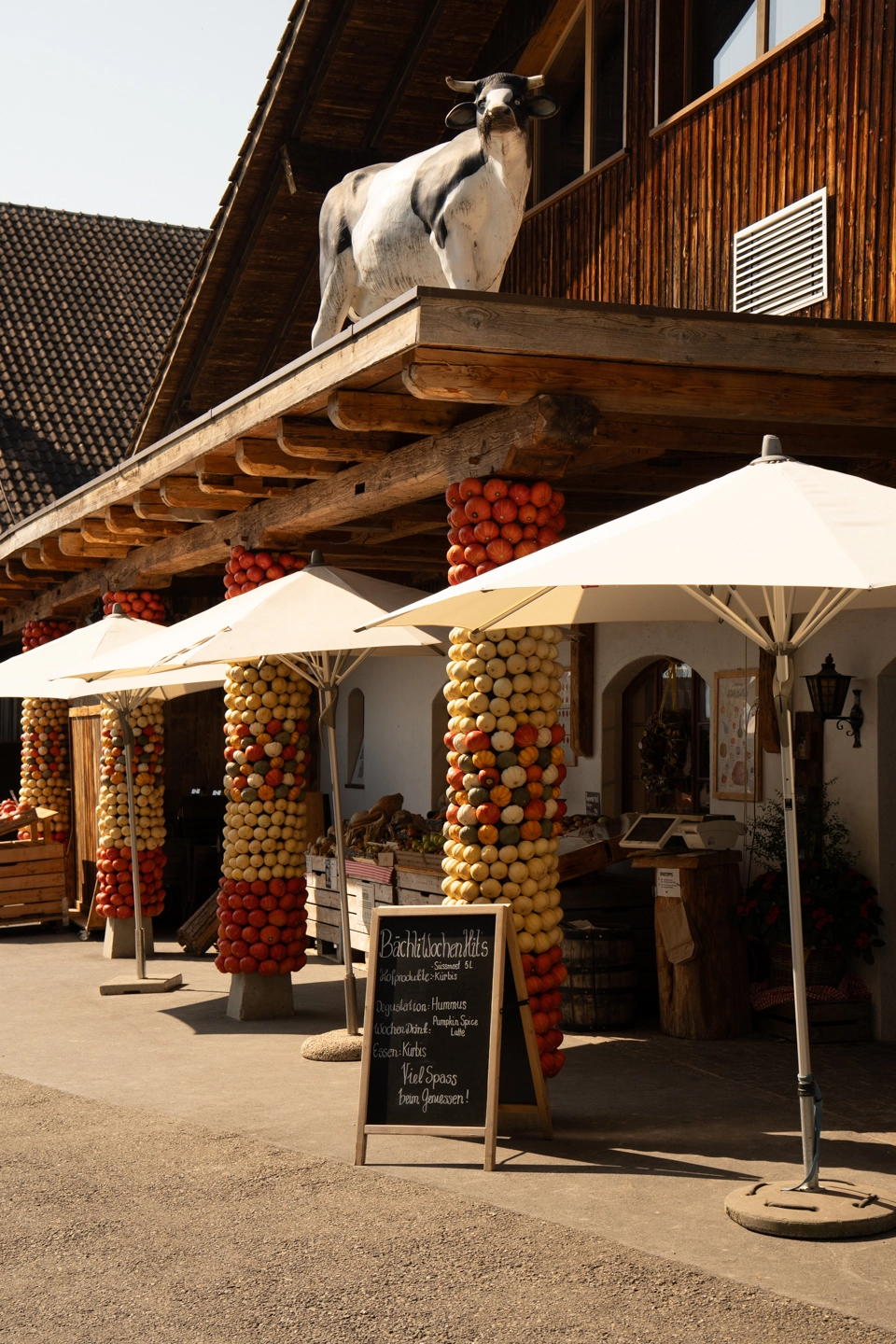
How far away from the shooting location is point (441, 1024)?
5504 mm

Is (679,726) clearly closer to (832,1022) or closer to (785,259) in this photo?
(832,1022)

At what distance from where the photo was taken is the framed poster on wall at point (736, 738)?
29.9 ft

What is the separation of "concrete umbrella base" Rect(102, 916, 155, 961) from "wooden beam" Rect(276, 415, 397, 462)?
529 centimetres

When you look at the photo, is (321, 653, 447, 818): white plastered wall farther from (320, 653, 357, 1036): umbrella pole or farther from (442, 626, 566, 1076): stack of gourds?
(442, 626, 566, 1076): stack of gourds

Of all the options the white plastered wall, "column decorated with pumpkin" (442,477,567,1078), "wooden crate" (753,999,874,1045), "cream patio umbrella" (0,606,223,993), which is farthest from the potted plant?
the white plastered wall

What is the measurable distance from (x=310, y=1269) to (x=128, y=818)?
770 centimetres

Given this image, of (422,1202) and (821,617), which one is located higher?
(821,617)

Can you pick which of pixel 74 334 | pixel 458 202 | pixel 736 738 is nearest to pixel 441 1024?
pixel 458 202

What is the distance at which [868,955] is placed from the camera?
26.4ft

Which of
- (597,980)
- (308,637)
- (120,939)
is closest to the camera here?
(308,637)

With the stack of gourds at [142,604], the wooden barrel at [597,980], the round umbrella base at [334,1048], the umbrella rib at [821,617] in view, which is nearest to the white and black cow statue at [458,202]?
the umbrella rib at [821,617]

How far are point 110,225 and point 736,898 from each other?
20289 mm

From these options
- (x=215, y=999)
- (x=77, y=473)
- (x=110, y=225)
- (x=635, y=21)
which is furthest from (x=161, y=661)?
(x=110, y=225)

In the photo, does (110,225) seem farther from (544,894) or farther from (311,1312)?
(311,1312)
